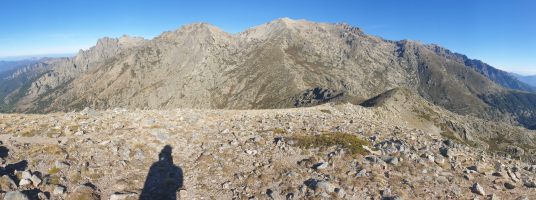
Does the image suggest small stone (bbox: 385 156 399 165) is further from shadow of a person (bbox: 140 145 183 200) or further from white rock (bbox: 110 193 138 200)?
white rock (bbox: 110 193 138 200)

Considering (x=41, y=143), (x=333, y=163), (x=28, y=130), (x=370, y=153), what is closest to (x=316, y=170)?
(x=333, y=163)

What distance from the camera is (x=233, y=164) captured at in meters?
22.2

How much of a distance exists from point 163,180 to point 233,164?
4161mm

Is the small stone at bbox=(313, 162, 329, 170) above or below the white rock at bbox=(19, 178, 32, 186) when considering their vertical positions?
above

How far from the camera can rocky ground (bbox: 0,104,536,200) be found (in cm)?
1808

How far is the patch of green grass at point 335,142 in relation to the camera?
2373 centimetres

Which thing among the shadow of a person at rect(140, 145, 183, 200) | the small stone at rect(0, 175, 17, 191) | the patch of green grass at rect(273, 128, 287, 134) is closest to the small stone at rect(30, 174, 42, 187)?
the small stone at rect(0, 175, 17, 191)

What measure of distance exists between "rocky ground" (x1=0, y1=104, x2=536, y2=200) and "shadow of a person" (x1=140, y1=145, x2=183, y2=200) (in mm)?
57

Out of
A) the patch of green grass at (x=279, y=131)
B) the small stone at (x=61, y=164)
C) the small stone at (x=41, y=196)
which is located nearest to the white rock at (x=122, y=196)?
the small stone at (x=41, y=196)

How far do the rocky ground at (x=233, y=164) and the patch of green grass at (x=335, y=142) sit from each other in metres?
0.07

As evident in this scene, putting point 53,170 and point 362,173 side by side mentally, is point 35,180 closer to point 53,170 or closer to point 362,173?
point 53,170

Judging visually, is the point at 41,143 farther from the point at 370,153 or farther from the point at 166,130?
the point at 370,153

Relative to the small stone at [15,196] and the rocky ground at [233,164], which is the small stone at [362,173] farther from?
the small stone at [15,196]

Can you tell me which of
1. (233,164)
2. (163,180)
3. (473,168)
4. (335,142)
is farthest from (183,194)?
(473,168)
